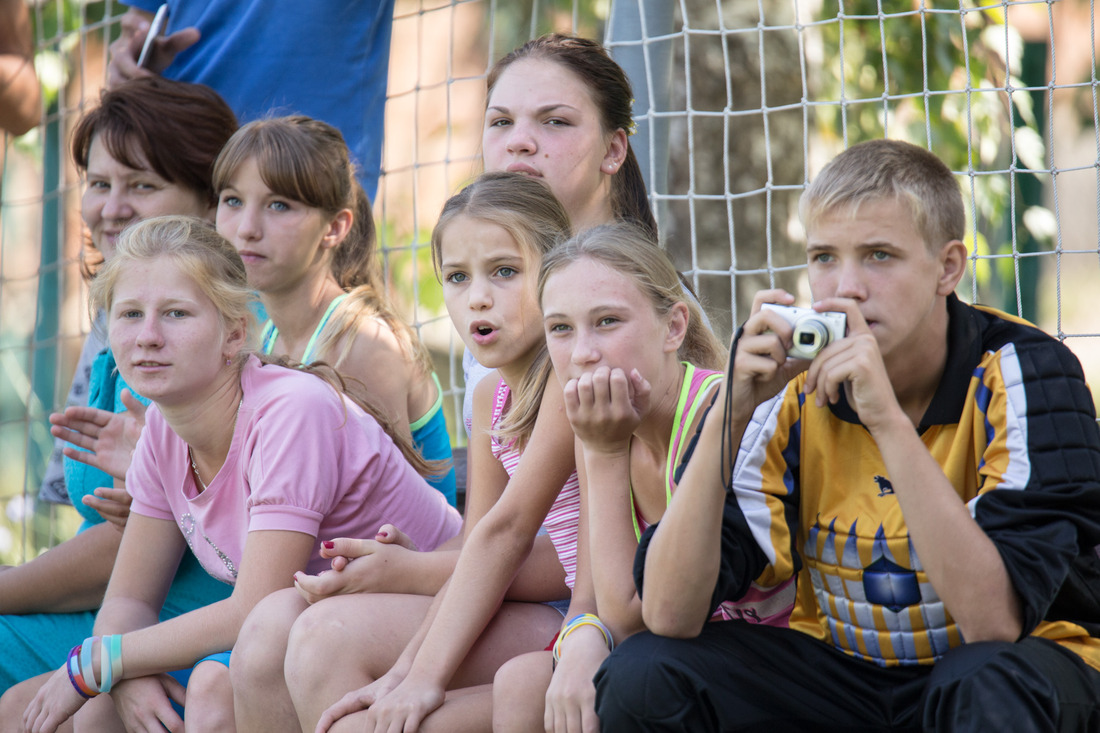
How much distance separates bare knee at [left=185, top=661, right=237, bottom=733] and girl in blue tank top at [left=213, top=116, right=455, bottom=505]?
2.51ft

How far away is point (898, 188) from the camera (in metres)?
1.69

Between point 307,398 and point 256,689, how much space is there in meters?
0.59

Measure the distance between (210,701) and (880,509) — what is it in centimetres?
121

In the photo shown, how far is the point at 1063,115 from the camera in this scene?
6363 millimetres

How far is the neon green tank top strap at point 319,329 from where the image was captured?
2707 millimetres

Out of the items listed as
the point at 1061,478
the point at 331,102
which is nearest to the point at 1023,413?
the point at 1061,478

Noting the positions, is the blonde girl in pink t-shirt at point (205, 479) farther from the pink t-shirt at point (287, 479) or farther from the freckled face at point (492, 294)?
the freckled face at point (492, 294)

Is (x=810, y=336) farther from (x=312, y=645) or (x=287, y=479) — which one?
(x=287, y=479)

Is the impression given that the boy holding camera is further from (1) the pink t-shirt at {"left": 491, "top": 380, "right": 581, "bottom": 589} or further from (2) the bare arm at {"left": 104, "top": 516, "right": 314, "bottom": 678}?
(2) the bare arm at {"left": 104, "top": 516, "right": 314, "bottom": 678}

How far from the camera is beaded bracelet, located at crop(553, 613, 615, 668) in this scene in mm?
1809

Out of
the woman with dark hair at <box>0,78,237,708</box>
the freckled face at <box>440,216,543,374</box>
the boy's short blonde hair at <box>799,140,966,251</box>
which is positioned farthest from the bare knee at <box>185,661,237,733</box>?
the boy's short blonde hair at <box>799,140,966,251</box>

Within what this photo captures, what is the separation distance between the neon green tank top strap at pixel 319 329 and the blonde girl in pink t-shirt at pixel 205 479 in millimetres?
282

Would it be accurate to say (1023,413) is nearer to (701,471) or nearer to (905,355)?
(905,355)

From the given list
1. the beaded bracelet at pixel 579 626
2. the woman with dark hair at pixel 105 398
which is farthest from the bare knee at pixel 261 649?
the woman with dark hair at pixel 105 398
